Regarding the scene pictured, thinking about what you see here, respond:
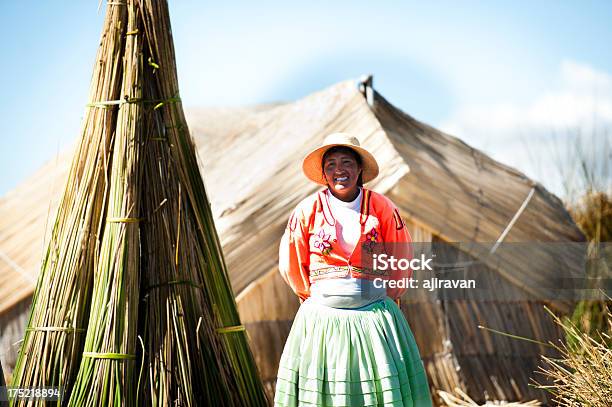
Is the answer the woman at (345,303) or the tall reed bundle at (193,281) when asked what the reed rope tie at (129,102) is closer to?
the tall reed bundle at (193,281)

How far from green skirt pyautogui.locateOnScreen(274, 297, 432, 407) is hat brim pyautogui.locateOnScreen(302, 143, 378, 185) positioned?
0.59 metres

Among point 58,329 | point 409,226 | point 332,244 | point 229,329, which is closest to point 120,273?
point 58,329

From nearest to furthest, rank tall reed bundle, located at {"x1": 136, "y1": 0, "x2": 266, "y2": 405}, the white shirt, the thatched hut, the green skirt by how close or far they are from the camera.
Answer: the green skirt < the white shirt < tall reed bundle, located at {"x1": 136, "y1": 0, "x2": 266, "y2": 405} < the thatched hut

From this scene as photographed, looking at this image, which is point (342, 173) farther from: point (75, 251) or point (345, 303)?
point (75, 251)

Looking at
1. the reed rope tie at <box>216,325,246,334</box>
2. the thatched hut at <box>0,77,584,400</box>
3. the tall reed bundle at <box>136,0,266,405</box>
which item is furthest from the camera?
the thatched hut at <box>0,77,584,400</box>

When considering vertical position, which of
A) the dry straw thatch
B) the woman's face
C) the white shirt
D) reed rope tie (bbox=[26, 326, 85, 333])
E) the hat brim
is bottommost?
the dry straw thatch

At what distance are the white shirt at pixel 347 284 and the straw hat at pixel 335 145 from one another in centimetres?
19

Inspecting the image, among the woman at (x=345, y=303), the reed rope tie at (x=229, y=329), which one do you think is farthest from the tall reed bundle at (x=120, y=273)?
the woman at (x=345, y=303)

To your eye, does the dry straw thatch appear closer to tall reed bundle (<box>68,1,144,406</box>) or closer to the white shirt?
Answer: the white shirt

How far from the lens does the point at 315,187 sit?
522 centimetres

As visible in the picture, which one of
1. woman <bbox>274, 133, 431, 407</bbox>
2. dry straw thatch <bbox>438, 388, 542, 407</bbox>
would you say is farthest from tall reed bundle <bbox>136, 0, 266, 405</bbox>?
dry straw thatch <bbox>438, 388, 542, 407</bbox>

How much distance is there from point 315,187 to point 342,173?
1.63 metres

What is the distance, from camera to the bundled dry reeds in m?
3.56

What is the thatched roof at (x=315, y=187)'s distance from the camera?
5.01 meters
